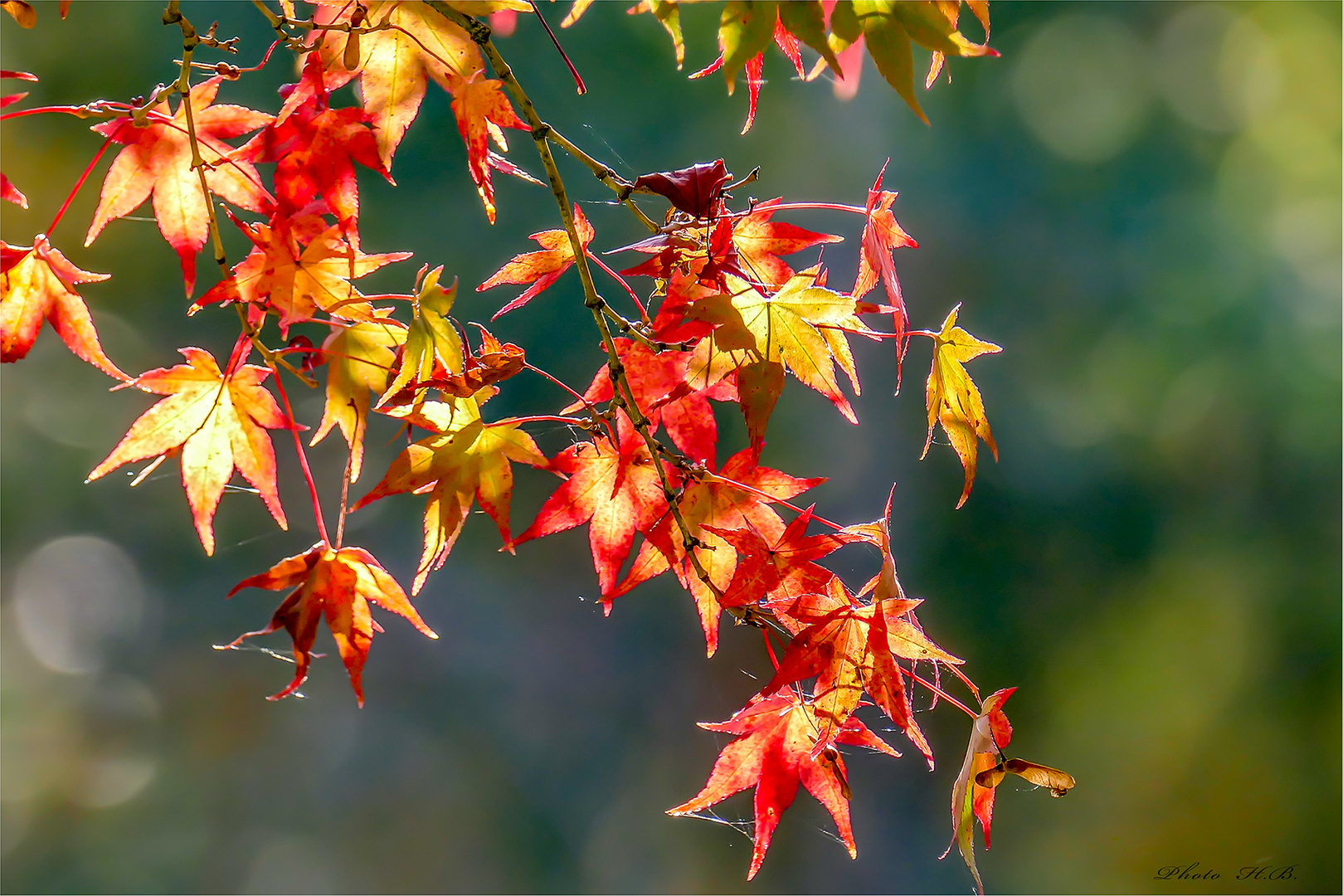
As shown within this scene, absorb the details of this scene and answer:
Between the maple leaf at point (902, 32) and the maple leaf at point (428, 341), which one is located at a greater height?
the maple leaf at point (902, 32)

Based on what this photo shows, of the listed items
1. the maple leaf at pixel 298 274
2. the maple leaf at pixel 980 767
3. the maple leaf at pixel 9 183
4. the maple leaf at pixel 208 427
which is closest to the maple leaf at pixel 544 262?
the maple leaf at pixel 298 274

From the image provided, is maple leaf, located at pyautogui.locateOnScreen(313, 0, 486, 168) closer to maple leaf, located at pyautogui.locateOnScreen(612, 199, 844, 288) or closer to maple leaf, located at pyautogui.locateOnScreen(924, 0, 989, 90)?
maple leaf, located at pyautogui.locateOnScreen(612, 199, 844, 288)

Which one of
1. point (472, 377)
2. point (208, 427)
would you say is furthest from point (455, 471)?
point (208, 427)

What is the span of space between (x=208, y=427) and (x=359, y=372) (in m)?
0.13

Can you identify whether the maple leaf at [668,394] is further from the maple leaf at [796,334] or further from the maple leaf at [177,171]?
the maple leaf at [177,171]

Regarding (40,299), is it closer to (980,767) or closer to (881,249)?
(881,249)

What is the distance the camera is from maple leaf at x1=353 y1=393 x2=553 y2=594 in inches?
21.1

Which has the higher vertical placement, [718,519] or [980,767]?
[718,519]

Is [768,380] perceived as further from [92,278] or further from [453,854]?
[453,854]

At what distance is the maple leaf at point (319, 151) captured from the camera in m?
0.52

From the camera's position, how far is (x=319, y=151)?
0.52 m

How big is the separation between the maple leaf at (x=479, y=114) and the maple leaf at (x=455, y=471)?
144 mm

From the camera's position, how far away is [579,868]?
250 cm

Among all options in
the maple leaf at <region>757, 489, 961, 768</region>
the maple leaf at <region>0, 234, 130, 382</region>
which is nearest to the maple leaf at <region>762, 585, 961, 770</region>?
the maple leaf at <region>757, 489, 961, 768</region>
